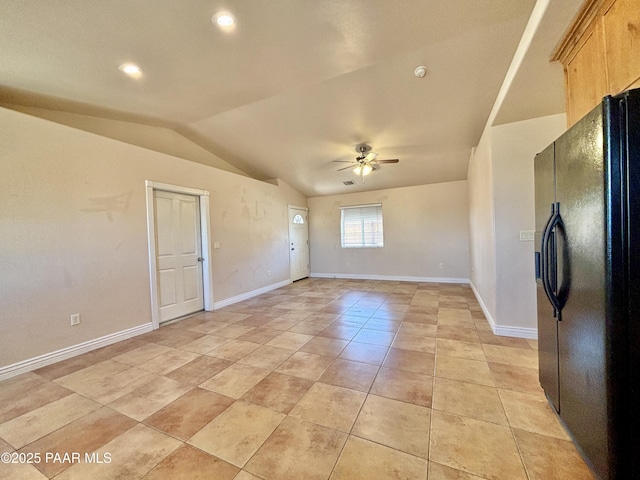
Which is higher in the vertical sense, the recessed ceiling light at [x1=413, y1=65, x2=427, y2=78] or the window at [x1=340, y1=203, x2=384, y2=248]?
the recessed ceiling light at [x1=413, y1=65, x2=427, y2=78]

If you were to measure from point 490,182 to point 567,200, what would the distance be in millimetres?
1994

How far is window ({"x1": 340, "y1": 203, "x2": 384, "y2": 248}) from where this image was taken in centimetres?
689

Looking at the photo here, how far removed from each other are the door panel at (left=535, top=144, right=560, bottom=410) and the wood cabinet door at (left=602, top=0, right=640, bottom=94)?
1.31 ft

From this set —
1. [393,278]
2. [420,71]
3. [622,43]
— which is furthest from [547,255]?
[393,278]

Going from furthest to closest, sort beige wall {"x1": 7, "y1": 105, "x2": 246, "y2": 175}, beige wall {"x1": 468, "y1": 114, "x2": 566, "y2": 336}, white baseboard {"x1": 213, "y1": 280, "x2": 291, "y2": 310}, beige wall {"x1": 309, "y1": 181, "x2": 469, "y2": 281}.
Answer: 1. beige wall {"x1": 309, "y1": 181, "x2": 469, "y2": 281}
2. white baseboard {"x1": 213, "y1": 280, "x2": 291, "y2": 310}
3. beige wall {"x1": 7, "y1": 105, "x2": 246, "y2": 175}
4. beige wall {"x1": 468, "y1": 114, "x2": 566, "y2": 336}

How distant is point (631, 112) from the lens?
1.00m

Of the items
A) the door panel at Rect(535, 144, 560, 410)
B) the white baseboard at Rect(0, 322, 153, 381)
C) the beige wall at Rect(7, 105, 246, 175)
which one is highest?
the beige wall at Rect(7, 105, 246, 175)

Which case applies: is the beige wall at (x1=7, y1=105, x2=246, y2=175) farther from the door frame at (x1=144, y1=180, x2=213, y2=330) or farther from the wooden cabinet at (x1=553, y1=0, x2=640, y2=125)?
the wooden cabinet at (x1=553, y1=0, x2=640, y2=125)

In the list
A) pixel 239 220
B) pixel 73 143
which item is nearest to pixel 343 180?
pixel 239 220

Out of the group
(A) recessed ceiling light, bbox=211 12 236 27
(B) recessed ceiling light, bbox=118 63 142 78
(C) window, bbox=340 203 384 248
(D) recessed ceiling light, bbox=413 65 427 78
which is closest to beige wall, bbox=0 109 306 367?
(B) recessed ceiling light, bbox=118 63 142 78

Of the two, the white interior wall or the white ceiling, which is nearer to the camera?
the white ceiling

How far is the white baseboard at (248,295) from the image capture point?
183 inches

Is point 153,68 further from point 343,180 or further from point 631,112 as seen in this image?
point 343,180

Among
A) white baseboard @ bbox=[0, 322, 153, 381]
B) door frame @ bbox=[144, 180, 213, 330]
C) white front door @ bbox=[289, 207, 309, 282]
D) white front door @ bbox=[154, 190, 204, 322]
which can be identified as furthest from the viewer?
Result: white front door @ bbox=[289, 207, 309, 282]
